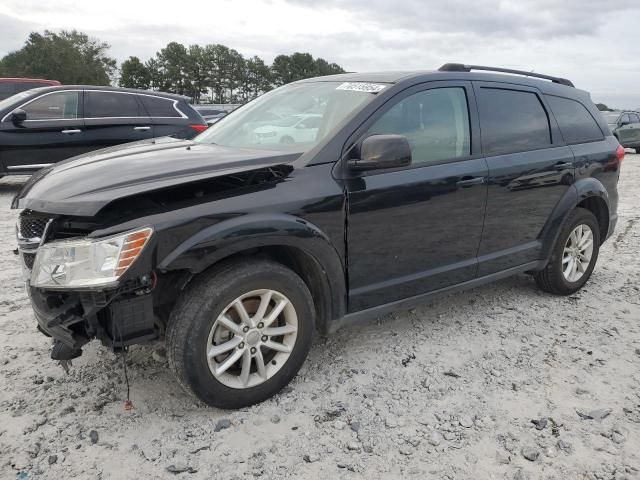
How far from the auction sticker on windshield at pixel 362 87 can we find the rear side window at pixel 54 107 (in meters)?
6.15

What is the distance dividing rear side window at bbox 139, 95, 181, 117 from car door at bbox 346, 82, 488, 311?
21.0 ft

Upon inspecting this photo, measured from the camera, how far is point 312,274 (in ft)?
9.07

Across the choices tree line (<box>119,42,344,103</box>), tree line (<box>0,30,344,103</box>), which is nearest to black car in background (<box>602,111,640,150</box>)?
tree line (<box>0,30,344,103</box>)

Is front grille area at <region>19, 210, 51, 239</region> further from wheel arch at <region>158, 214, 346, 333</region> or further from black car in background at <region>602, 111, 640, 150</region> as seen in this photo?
black car in background at <region>602, 111, 640, 150</region>

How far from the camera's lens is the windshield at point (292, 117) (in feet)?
9.75

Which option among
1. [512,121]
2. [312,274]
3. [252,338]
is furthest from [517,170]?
[252,338]

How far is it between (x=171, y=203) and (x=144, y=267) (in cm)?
32

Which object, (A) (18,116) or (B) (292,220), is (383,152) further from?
(A) (18,116)

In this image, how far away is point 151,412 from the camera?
2.59m

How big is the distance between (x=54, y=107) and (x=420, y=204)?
6.94 m

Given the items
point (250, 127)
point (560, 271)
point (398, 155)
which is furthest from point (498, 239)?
point (250, 127)

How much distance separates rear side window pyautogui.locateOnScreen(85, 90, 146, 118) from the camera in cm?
799

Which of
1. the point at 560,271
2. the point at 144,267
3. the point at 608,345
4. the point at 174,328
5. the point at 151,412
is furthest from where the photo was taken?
the point at 560,271

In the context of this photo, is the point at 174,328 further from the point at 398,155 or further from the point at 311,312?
the point at 398,155
